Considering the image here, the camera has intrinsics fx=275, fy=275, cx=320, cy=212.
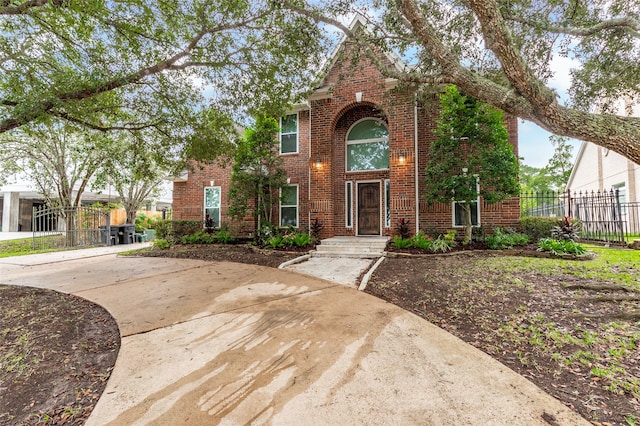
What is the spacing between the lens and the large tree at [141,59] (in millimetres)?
4738

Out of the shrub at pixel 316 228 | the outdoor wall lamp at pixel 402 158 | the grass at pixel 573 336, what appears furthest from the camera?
the shrub at pixel 316 228

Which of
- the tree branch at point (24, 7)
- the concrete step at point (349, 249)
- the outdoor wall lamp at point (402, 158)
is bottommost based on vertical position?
the concrete step at point (349, 249)

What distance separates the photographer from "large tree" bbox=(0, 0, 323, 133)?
4738 millimetres

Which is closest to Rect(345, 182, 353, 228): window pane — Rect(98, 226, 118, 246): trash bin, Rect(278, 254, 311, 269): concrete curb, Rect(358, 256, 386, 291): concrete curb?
Rect(278, 254, 311, 269): concrete curb

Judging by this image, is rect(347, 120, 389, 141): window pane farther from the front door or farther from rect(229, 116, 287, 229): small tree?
rect(229, 116, 287, 229): small tree

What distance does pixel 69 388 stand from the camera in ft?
7.50

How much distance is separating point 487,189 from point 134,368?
9.08m

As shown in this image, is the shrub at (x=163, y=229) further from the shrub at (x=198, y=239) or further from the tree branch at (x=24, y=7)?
the tree branch at (x=24, y=7)

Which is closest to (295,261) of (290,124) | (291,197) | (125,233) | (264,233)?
(264,233)

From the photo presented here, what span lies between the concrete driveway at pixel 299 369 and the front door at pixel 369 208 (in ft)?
19.6

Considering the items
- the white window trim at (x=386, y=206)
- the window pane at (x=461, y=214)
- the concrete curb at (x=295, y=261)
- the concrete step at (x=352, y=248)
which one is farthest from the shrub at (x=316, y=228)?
the window pane at (x=461, y=214)

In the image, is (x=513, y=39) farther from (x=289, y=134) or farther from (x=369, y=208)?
(x=289, y=134)

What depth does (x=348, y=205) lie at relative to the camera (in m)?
10.5

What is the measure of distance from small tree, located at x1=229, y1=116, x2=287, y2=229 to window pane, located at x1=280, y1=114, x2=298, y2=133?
5.22 ft
